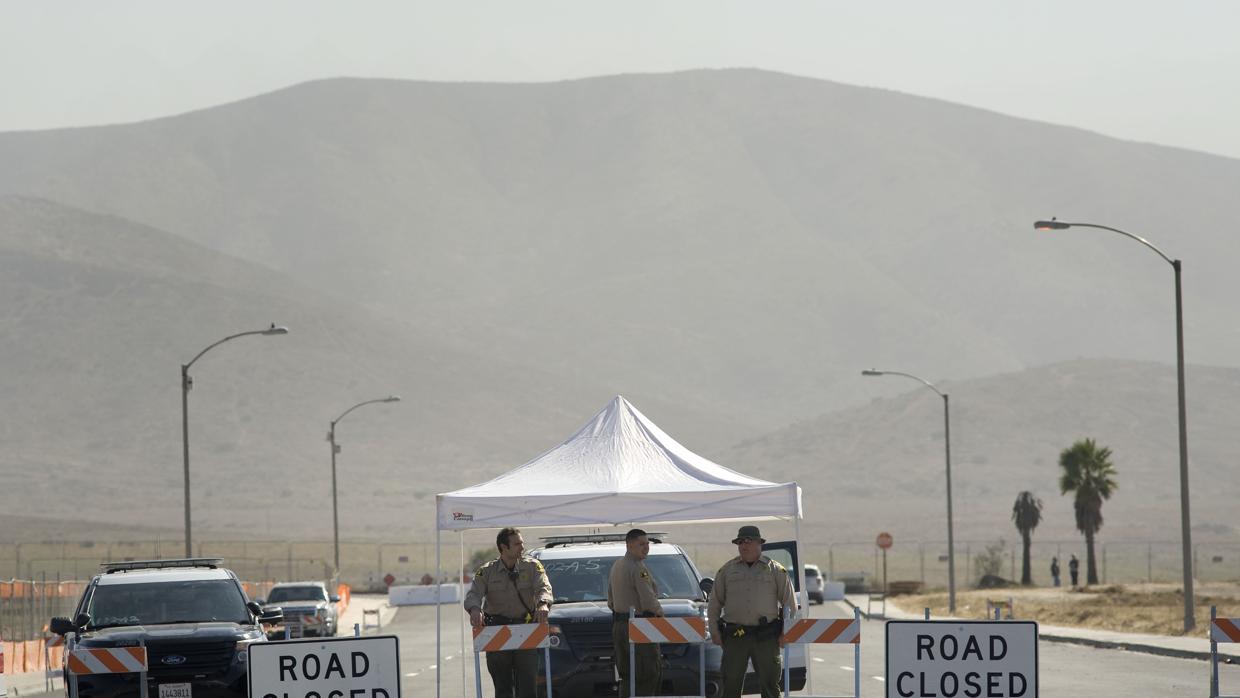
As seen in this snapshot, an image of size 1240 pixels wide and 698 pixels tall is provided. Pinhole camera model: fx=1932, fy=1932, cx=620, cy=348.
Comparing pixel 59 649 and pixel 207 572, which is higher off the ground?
pixel 207 572

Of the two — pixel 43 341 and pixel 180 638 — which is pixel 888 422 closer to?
pixel 43 341

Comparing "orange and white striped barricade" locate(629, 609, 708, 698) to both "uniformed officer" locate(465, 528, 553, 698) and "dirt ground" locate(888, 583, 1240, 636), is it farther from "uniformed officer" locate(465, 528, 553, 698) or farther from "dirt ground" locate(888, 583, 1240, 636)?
"dirt ground" locate(888, 583, 1240, 636)

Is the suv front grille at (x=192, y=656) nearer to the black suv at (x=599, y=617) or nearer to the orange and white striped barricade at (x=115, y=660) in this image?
the orange and white striped barricade at (x=115, y=660)

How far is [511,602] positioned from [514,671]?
68cm

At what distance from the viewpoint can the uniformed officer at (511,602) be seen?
1750 cm

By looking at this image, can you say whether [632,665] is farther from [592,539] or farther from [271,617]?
[271,617]

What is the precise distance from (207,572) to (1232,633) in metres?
11.1

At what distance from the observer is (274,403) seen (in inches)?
7165

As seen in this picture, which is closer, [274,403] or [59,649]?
[59,649]

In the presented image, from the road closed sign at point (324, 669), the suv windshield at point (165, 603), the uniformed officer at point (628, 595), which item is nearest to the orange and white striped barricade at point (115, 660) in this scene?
the suv windshield at point (165, 603)

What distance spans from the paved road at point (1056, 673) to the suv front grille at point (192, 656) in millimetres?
2263

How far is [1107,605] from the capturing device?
54.8m

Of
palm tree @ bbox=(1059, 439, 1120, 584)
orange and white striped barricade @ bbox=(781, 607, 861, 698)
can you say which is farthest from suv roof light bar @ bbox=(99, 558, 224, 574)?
palm tree @ bbox=(1059, 439, 1120, 584)

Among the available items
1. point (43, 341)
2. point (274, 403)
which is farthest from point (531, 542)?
point (43, 341)
